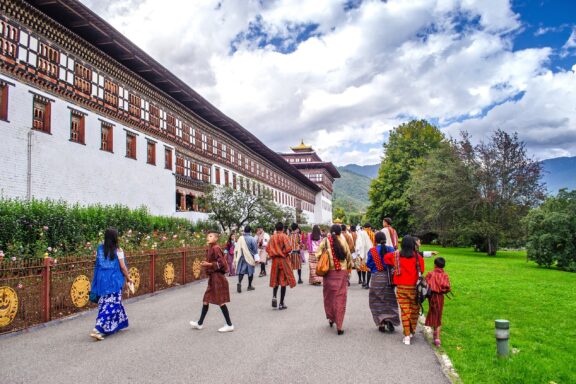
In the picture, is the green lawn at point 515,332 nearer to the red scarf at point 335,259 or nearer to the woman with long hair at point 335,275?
the woman with long hair at point 335,275

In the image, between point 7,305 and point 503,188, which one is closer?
point 7,305

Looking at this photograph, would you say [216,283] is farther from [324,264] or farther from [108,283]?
[324,264]

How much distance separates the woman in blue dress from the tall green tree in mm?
49347

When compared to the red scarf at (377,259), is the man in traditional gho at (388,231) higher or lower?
higher

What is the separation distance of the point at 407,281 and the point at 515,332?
8.00 ft

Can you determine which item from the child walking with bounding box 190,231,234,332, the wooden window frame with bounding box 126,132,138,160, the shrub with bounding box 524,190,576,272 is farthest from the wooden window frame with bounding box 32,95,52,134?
the shrub with bounding box 524,190,576,272

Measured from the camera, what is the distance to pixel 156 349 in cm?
684

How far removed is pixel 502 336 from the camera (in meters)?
6.18

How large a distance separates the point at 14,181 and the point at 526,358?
19.6 metres

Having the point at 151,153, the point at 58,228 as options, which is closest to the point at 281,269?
the point at 58,228

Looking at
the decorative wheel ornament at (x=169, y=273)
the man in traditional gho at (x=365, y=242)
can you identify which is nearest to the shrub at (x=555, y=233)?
the man in traditional gho at (x=365, y=242)

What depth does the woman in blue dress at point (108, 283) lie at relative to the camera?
7746mm

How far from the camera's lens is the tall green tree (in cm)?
5638

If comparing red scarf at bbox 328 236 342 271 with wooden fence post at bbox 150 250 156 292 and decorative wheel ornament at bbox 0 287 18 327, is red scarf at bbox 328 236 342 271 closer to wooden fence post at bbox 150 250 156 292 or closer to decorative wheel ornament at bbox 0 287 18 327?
decorative wheel ornament at bbox 0 287 18 327
